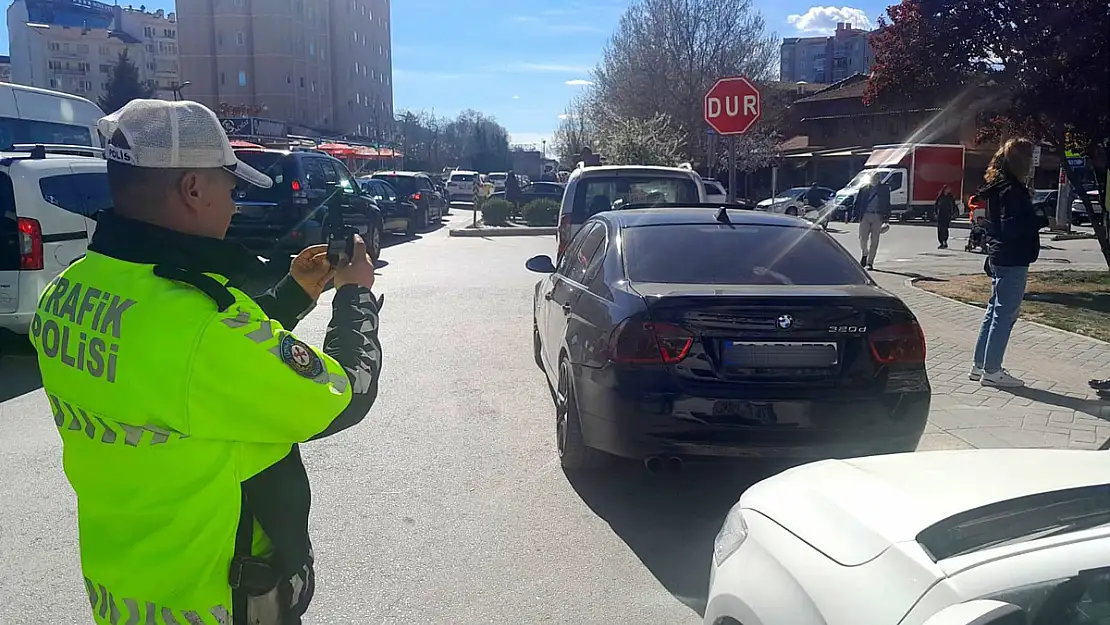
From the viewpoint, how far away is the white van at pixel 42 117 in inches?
454

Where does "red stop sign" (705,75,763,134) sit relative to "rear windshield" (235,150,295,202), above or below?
above

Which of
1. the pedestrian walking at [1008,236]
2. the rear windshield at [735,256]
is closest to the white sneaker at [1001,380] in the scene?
the pedestrian walking at [1008,236]

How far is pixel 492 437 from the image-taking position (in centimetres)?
616

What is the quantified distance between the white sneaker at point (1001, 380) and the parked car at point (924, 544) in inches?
201

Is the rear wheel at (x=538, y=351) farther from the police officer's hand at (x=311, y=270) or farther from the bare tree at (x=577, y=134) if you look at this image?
the bare tree at (x=577, y=134)

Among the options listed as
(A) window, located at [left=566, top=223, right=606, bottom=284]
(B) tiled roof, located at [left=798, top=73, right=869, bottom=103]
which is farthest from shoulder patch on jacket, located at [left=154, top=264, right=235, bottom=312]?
(B) tiled roof, located at [left=798, top=73, right=869, bottom=103]

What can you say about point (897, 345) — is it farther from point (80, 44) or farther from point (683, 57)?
point (80, 44)

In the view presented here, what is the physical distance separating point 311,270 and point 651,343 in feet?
7.87

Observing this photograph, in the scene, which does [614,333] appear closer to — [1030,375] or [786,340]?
[786,340]

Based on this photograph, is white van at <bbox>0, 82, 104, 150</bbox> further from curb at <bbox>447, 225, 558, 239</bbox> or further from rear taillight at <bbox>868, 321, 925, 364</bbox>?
curb at <bbox>447, 225, 558, 239</bbox>

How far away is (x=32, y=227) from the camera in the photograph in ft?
24.9

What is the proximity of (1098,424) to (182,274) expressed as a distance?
6.51 m

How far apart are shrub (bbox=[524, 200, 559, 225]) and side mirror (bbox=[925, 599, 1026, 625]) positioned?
25617mm

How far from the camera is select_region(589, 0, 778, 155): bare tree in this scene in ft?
132
